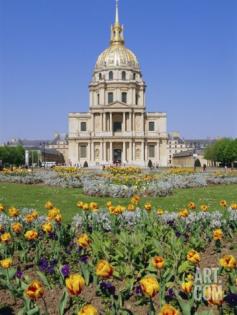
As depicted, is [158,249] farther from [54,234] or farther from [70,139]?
[70,139]

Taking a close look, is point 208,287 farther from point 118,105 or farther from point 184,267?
point 118,105

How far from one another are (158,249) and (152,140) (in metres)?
83.0

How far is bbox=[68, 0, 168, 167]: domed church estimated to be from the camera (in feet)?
288

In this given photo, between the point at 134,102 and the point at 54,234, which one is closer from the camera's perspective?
the point at 54,234

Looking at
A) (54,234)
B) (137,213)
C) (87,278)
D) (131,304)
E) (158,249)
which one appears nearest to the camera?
(131,304)

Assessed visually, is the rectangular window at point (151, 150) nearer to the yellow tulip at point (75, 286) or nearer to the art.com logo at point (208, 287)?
the art.com logo at point (208, 287)

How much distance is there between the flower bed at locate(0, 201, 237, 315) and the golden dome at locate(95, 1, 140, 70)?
8379 centimetres

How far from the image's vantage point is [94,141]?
88625 mm

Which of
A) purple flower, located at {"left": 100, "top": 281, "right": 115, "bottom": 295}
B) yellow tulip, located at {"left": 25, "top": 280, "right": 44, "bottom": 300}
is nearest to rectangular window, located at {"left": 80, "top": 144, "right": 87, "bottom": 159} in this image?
purple flower, located at {"left": 100, "top": 281, "right": 115, "bottom": 295}

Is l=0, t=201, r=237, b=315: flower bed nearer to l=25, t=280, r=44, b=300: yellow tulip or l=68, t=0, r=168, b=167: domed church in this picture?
l=25, t=280, r=44, b=300: yellow tulip

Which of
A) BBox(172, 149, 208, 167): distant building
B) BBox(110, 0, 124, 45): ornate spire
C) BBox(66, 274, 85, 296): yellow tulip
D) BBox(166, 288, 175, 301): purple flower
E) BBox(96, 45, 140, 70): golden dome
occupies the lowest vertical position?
BBox(166, 288, 175, 301): purple flower

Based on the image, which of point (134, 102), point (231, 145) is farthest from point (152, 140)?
point (231, 145)

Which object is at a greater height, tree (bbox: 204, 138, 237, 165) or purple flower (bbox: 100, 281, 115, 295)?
A: tree (bbox: 204, 138, 237, 165)

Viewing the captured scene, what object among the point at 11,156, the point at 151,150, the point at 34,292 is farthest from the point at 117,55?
the point at 34,292
